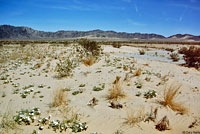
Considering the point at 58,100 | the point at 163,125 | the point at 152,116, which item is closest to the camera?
the point at 163,125

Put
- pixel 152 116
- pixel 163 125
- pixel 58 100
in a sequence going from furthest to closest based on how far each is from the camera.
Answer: pixel 58 100
pixel 152 116
pixel 163 125

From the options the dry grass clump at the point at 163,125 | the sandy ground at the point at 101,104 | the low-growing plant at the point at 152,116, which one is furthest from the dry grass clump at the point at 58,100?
the dry grass clump at the point at 163,125

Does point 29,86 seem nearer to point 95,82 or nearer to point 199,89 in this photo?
point 95,82

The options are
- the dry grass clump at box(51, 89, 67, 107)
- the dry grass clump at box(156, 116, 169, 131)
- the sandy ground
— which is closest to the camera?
the dry grass clump at box(156, 116, 169, 131)

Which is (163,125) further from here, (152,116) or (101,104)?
(101,104)

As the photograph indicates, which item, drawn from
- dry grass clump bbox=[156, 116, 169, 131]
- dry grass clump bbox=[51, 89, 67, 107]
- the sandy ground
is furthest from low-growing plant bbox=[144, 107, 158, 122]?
dry grass clump bbox=[51, 89, 67, 107]

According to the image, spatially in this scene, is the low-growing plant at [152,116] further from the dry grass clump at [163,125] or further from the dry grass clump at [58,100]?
the dry grass clump at [58,100]

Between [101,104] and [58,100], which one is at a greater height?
[58,100]

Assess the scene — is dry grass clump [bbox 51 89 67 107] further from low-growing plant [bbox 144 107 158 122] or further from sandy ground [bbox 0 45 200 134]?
low-growing plant [bbox 144 107 158 122]

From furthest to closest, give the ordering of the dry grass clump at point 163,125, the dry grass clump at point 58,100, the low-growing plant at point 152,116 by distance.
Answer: the dry grass clump at point 58,100, the low-growing plant at point 152,116, the dry grass clump at point 163,125

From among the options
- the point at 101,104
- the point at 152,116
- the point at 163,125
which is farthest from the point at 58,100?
the point at 163,125

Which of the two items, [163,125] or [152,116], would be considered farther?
[152,116]

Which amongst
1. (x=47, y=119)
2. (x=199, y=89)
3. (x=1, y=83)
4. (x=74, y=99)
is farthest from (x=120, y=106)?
(x=1, y=83)

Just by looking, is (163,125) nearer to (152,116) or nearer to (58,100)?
(152,116)
